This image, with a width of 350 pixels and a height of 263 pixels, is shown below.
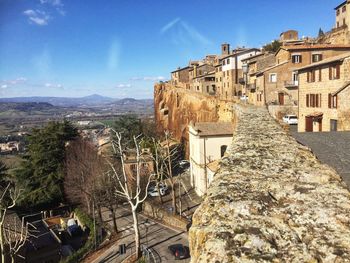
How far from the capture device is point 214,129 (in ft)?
134

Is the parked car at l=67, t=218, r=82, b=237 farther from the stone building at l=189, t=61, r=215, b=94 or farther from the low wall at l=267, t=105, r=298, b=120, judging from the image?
the stone building at l=189, t=61, r=215, b=94

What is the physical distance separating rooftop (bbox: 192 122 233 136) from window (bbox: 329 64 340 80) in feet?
51.5

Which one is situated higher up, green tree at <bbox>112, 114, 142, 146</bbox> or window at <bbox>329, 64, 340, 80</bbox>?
window at <bbox>329, 64, 340, 80</bbox>

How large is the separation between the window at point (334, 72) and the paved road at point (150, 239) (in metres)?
17.6

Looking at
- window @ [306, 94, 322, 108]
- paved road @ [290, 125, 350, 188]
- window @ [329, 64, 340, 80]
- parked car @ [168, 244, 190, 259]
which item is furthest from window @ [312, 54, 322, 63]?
paved road @ [290, 125, 350, 188]

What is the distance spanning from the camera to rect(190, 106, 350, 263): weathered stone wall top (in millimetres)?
2750

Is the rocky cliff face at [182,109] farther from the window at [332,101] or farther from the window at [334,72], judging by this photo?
the window at [334,72]

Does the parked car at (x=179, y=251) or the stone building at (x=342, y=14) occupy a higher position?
the stone building at (x=342, y=14)

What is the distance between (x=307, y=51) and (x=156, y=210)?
29388 mm

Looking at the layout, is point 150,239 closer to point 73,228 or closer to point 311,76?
point 73,228

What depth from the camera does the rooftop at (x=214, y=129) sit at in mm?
40219

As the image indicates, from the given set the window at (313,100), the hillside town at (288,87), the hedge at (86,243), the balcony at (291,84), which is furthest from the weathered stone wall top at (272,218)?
the balcony at (291,84)

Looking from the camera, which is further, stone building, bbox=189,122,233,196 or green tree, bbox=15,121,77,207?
green tree, bbox=15,121,77,207

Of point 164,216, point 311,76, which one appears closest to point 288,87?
point 311,76
